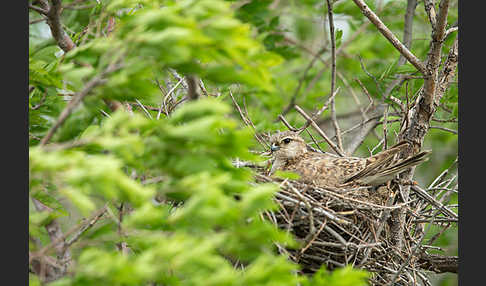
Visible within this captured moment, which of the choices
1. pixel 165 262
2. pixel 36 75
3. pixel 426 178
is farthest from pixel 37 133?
pixel 426 178

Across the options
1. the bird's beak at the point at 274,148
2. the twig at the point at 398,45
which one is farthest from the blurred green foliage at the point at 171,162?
the bird's beak at the point at 274,148

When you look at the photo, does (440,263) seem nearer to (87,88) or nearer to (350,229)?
(350,229)

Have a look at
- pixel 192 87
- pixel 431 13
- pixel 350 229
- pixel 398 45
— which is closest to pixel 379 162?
pixel 350 229

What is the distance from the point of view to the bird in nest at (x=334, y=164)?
5.25 m

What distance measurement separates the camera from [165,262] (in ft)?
9.09

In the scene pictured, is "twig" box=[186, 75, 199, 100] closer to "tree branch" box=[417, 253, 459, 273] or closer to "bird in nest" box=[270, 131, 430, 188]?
"bird in nest" box=[270, 131, 430, 188]

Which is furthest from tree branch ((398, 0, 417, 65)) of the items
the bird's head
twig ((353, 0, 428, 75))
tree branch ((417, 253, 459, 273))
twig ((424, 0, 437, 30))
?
tree branch ((417, 253, 459, 273))

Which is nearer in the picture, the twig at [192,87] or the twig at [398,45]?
the twig at [192,87]

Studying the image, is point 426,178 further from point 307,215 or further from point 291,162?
point 307,215

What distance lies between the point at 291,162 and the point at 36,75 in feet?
11.4

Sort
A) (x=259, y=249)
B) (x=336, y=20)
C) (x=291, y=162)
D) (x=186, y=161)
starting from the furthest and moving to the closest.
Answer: (x=336, y=20) → (x=291, y=162) → (x=259, y=249) → (x=186, y=161)

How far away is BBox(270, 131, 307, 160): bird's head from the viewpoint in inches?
258

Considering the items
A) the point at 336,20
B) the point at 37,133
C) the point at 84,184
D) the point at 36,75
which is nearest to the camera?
the point at 84,184

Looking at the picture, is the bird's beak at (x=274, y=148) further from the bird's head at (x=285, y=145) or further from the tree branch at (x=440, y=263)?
the tree branch at (x=440, y=263)
